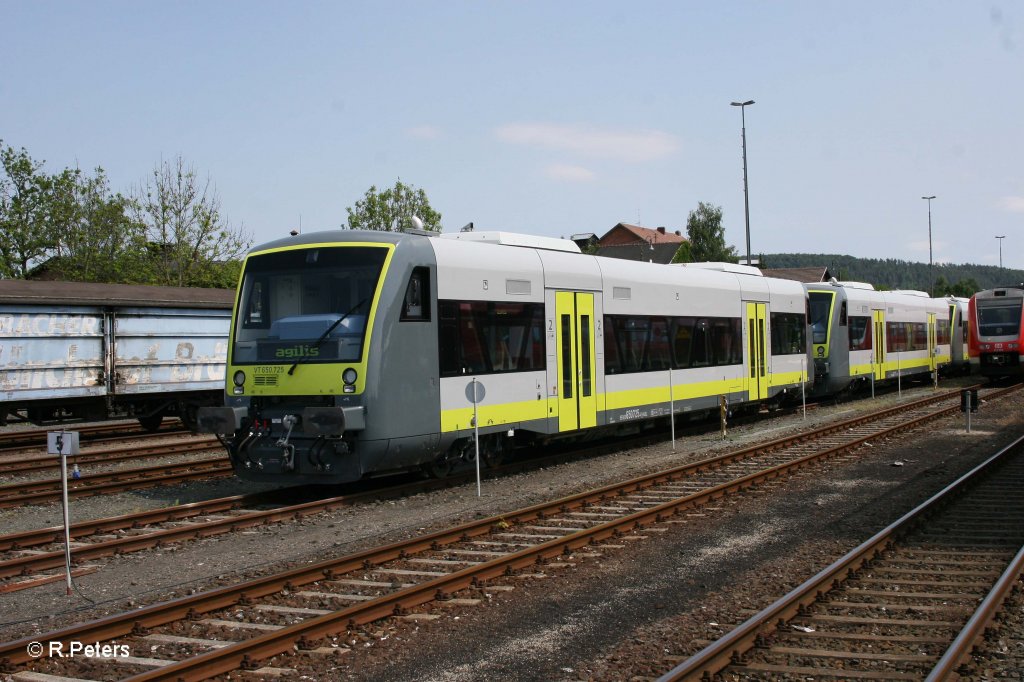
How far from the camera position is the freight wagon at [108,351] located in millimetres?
19578

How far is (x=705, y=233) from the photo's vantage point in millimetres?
96500

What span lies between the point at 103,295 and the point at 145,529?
38.4ft

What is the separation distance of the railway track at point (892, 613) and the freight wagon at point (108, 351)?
16.5 metres

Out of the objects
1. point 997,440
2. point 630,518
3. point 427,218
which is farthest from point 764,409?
point 427,218

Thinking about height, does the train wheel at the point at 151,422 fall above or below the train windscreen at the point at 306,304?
below

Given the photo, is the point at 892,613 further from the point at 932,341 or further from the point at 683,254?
the point at 683,254

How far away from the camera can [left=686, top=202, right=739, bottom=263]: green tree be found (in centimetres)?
9594

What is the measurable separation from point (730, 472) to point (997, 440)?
747 centimetres

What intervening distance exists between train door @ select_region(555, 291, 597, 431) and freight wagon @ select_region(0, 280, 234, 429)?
34.7ft

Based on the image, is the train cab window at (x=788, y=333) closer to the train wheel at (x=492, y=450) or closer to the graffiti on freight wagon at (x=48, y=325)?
the train wheel at (x=492, y=450)

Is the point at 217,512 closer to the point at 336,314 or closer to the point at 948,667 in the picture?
the point at 336,314

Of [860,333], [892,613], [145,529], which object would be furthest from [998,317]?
[145,529]

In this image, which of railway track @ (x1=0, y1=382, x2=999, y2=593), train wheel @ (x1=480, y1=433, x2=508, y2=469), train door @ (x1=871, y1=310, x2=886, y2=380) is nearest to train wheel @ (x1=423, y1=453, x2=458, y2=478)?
railway track @ (x1=0, y1=382, x2=999, y2=593)

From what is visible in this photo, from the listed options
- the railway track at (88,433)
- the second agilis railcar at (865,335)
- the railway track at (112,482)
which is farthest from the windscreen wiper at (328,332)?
the second agilis railcar at (865,335)
